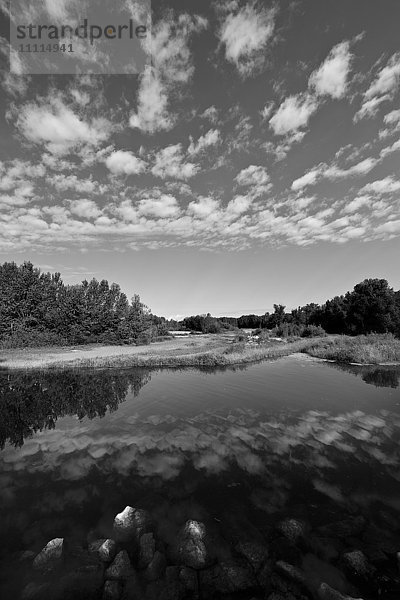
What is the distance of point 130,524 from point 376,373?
3081cm

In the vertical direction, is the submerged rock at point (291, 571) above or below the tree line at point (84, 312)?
below

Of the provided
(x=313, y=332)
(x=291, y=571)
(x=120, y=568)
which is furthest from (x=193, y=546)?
(x=313, y=332)

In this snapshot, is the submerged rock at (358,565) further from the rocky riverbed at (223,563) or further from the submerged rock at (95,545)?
the submerged rock at (95,545)

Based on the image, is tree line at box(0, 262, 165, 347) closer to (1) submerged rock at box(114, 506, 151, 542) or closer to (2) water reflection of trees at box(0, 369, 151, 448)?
(2) water reflection of trees at box(0, 369, 151, 448)

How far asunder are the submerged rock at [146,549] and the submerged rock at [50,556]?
1855 millimetres

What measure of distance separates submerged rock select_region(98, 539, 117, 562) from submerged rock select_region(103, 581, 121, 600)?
32.6 inches

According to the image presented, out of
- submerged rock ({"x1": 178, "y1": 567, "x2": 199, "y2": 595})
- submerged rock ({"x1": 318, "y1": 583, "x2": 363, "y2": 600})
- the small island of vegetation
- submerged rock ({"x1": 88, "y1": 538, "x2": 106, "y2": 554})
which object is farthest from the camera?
the small island of vegetation

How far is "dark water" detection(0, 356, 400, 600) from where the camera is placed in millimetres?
6531

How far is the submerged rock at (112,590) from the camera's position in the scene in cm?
554

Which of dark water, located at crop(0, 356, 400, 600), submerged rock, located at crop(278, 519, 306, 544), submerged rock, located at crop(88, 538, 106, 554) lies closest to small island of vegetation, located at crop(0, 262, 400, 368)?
dark water, located at crop(0, 356, 400, 600)

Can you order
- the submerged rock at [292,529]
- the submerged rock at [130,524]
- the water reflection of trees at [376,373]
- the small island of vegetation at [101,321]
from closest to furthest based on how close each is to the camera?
the submerged rock at [292,529]
the submerged rock at [130,524]
the water reflection of trees at [376,373]
the small island of vegetation at [101,321]

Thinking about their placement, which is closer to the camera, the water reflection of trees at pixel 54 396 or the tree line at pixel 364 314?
the water reflection of trees at pixel 54 396

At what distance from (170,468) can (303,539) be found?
17.7 feet

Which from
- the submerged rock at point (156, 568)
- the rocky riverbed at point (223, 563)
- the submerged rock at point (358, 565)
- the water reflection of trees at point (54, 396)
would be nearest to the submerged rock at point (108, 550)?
the rocky riverbed at point (223, 563)
